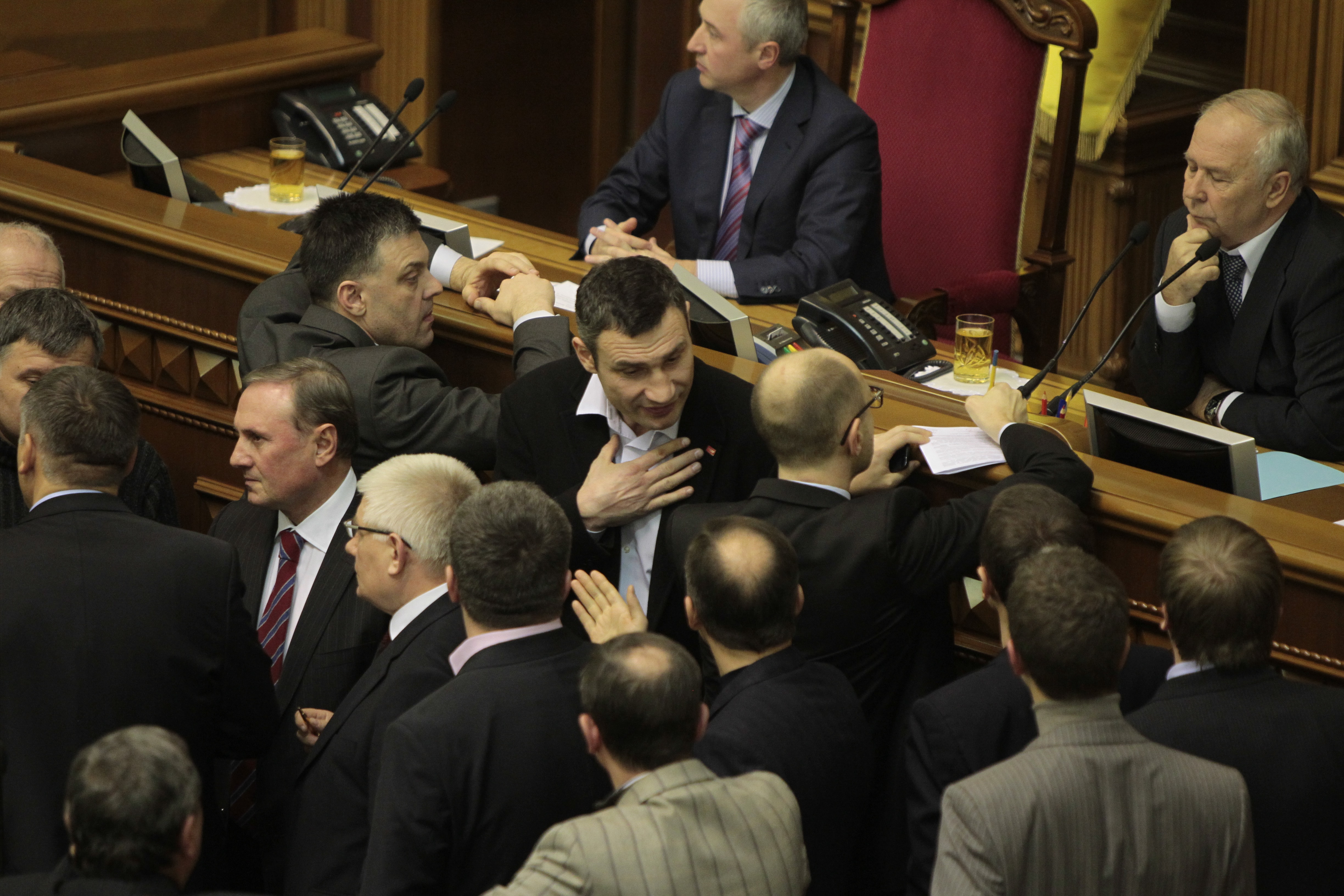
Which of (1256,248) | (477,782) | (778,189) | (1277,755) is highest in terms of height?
(1256,248)

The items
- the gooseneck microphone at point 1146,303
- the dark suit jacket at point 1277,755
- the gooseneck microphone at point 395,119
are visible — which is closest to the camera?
the dark suit jacket at point 1277,755

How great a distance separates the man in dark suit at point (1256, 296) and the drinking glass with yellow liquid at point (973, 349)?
0.38 meters

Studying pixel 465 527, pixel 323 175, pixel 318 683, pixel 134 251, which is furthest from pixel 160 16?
pixel 465 527

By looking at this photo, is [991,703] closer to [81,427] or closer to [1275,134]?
[81,427]

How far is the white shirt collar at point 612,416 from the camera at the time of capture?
2545 millimetres

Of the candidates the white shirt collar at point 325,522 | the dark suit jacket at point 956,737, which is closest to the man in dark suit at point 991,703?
the dark suit jacket at point 956,737

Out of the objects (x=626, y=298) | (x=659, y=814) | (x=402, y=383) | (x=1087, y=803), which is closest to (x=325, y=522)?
(x=402, y=383)

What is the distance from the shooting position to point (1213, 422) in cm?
Answer: 309

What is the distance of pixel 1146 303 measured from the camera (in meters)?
3.05

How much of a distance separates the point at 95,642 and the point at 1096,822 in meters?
1.33

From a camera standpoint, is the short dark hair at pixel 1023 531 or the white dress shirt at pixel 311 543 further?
the white dress shirt at pixel 311 543

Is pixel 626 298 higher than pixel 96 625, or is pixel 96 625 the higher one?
pixel 626 298

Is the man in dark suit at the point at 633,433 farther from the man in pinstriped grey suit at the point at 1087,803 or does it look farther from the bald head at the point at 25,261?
the bald head at the point at 25,261

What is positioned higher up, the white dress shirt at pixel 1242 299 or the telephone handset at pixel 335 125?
the white dress shirt at pixel 1242 299
